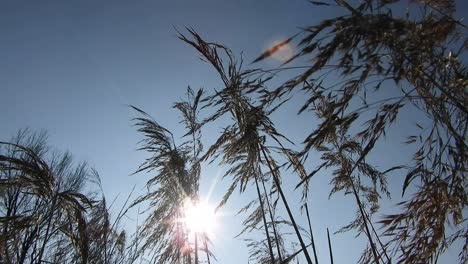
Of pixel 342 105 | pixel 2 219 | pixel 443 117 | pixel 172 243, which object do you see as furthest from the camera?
pixel 172 243

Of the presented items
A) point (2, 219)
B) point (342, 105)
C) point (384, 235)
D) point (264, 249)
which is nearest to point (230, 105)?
point (342, 105)

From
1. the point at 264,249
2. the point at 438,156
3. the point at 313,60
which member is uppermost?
the point at 264,249

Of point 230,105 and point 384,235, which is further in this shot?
point 230,105

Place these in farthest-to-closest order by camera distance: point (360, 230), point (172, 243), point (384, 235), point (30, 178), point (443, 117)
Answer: point (172, 243), point (360, 230), point (30, 178), point (384, 235), point (443, 117)

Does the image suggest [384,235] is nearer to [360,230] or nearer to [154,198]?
[360,230]

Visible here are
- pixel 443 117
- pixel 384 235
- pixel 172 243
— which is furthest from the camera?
pixel 172 243

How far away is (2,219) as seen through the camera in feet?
8.25

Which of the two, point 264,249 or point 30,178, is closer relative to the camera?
point 30,178

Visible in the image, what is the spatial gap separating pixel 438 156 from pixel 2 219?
292 cm

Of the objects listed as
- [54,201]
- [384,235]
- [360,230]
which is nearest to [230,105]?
[384,235]

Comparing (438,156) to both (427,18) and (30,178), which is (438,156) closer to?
(427,18)

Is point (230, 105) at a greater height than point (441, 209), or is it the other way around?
point (230, 105)

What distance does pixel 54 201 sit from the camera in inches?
110

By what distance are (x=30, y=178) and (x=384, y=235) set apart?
102 inches
